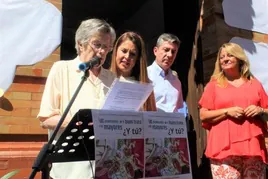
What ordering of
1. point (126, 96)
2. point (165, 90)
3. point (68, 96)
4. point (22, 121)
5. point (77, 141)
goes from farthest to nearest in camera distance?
point (165, 90) → point (22, 121) → point (68, 96) → point (126, 96) → point (77, 141)

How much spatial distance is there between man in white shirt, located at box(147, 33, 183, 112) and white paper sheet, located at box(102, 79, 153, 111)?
4.43 ft

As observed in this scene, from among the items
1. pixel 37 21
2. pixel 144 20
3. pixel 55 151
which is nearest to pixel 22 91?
pixel 37 21

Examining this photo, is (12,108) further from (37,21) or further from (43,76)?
(37,21)

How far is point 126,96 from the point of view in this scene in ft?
6.32

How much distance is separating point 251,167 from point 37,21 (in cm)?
246

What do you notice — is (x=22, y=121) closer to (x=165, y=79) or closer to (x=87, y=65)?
(x=165, y=79)

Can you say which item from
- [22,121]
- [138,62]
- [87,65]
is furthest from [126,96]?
[22,121]

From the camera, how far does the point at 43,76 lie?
3.50 m

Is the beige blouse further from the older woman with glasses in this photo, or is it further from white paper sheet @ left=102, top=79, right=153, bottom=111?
white paper sheet @ left=102, top=79, right=153, bottom=111

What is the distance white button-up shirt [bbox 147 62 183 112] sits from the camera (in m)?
3.37

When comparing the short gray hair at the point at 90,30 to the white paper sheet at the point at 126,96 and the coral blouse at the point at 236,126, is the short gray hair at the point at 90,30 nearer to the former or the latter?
the white paper sheet at the point at 126,96

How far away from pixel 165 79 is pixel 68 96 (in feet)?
4.81

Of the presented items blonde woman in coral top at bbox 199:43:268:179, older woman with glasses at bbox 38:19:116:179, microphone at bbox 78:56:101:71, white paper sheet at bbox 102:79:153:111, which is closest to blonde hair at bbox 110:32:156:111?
older woman with glasses at bbox 38:19:116:179

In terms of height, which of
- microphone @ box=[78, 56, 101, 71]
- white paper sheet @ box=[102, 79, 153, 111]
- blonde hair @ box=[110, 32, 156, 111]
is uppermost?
blonde hair @ box=[110, 32, 156, 111]
